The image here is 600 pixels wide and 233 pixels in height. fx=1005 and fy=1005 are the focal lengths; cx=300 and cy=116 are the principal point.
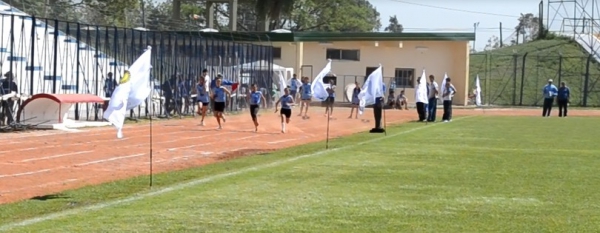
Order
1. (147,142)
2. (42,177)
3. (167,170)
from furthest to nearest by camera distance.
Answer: (147,142)
(167,170)
(42,177)

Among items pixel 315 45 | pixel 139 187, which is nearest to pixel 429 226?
pixel 139 187

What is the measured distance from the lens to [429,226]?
10.8 m

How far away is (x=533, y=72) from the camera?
73.3 meters

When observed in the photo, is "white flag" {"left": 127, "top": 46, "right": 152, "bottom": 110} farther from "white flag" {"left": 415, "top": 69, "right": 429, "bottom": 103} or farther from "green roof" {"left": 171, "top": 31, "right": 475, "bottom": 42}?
"green roof" {"left": 171, "top": 31, "right": 475, "bottom": 42}

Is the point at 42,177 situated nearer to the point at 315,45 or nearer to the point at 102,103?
the point at 102,103

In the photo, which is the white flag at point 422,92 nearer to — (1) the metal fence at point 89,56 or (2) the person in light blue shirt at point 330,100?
(2) the person in light blue shirt at point 330,100

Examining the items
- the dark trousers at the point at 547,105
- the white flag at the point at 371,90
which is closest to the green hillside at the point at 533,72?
the dark trousers at the point at 547,105

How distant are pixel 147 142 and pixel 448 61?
40263 millimetres

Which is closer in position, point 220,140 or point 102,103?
point 220,140

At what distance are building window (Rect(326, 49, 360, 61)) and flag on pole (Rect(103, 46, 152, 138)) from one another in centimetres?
4867

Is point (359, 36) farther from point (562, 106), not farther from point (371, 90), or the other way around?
point (371, 90)

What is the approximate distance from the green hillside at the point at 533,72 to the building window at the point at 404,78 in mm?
7406

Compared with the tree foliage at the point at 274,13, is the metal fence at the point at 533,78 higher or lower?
lower

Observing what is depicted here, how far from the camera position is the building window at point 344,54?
6450 cm
